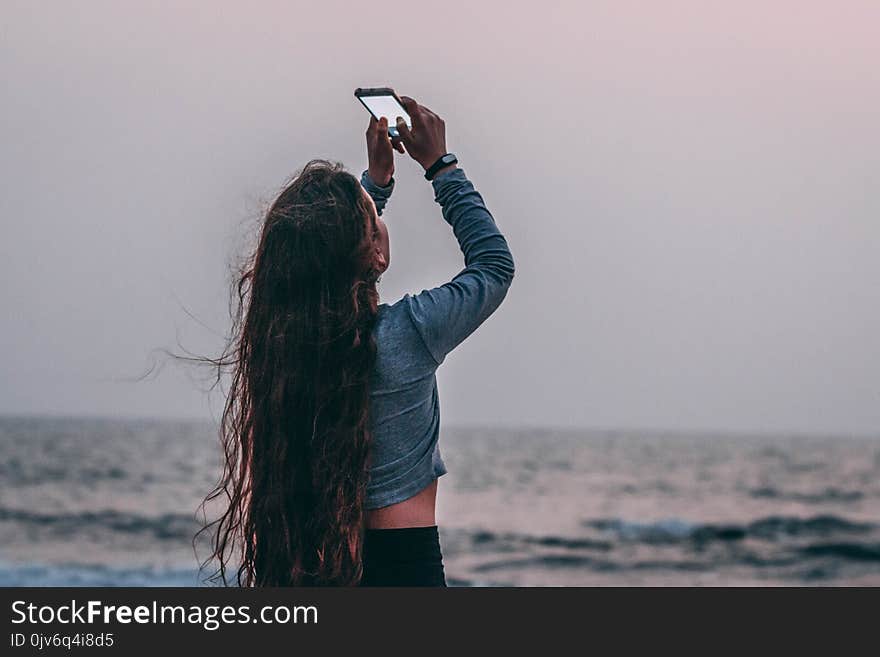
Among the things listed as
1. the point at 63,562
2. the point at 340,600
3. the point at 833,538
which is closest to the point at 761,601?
the point at 340,600

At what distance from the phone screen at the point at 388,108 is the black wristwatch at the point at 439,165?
0.38 ft

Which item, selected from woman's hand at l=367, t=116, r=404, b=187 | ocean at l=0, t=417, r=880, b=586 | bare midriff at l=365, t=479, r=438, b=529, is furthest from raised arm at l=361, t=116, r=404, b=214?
ocean at l=0, t=417, r=880, b=586

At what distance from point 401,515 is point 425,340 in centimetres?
35

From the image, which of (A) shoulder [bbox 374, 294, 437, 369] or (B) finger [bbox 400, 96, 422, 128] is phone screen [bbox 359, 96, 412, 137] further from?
(A) shoulder [bbox 374, 294, 437, 369]

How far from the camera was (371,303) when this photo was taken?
2092 mm

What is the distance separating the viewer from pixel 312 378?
211 cm

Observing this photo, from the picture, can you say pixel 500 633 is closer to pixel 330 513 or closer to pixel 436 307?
pixel 330 513

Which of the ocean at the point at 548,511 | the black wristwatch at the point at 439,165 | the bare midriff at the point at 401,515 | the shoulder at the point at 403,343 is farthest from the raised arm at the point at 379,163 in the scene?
the ocean at the point at 548,511

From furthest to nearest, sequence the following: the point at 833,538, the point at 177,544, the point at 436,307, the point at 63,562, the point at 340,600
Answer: the point at 833,538 < the point at 177,544 < the point at 63,562 < the point at 340,600 < the point at 436,307

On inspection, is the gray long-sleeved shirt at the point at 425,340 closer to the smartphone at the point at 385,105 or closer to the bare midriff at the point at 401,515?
the bare midriff at the point at 401,515

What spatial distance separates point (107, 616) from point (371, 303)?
58.4 inches

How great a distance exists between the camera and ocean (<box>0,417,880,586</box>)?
14.8 m

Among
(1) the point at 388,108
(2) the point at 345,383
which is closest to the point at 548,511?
(1) the point at 388,108

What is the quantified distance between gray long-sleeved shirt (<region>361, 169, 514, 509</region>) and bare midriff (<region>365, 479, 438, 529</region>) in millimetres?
17
